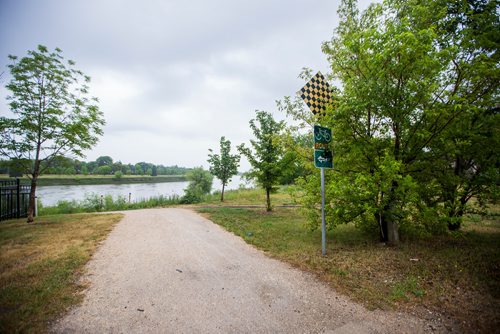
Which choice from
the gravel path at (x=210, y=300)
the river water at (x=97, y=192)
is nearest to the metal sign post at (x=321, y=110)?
the gravel path at (x=210, y=300)

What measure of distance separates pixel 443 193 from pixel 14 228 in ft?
43.9

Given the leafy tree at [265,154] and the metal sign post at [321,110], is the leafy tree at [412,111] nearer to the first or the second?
the metal sign post at [321,110]

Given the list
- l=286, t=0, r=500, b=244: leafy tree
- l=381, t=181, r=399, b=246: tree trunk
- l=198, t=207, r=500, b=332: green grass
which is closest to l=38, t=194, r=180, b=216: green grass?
l=198, t=207, r=500, b=332: green grass

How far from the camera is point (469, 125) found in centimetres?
470

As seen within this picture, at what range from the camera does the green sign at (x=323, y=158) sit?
4688 mm

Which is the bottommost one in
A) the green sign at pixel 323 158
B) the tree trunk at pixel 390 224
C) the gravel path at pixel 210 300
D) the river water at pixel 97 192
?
the river water at pixel 97 192

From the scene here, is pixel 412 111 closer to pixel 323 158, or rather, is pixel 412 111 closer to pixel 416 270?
pixel 323 158

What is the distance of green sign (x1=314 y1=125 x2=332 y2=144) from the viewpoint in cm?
475

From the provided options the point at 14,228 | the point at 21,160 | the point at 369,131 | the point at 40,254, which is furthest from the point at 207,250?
the point at 21,160

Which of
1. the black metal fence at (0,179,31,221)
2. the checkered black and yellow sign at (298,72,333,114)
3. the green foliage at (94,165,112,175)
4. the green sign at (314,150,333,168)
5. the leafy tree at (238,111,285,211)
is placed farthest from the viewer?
the green foliage at (94,165,112,175)

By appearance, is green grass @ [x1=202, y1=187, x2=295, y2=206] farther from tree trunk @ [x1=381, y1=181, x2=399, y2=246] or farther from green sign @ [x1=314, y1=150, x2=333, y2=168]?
green sign @ [x1=314, y1=150, x2=333, y2=168]

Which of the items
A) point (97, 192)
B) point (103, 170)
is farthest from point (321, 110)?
point (103, 170)

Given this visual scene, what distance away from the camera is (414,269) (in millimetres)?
3838

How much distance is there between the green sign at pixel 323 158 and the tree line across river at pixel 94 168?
31.3 ft
